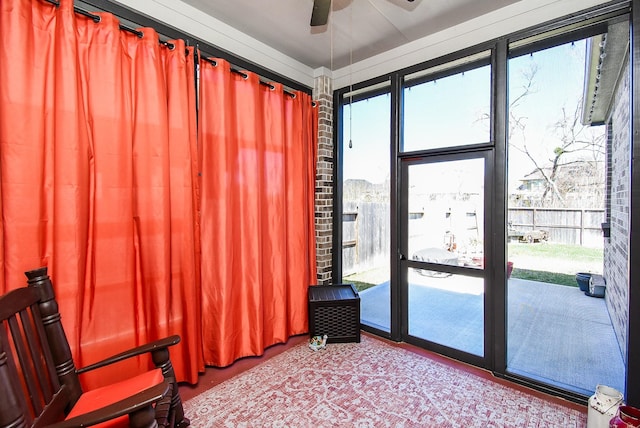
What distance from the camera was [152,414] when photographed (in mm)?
1162

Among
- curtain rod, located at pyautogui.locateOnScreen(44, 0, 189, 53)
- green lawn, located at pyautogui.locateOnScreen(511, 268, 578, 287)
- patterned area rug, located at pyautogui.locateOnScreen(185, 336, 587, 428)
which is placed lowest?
patterned area rug, located at pyautogui.locateOnScreen(185, 336, 587, 428)

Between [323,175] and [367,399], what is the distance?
7.03 feet

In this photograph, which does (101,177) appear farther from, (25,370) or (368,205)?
(368,205)

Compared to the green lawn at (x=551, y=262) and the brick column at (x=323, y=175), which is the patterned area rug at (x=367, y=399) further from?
the brick column at (x=323, y=175)

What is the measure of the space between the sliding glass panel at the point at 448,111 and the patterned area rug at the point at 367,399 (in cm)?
194

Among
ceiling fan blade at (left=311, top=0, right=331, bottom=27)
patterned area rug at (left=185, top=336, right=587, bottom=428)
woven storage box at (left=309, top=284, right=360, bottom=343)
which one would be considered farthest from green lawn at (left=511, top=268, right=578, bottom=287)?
ceiling fan blade at (left=311, top=0, right=331, bottom=27)

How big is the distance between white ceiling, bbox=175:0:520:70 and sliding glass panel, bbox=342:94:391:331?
1.93 ft

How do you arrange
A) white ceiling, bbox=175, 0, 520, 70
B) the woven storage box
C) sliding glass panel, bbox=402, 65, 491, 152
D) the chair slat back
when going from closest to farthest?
the chair slat back < white ceiling, bbox=175, 0, 520, 70 < sliding glass panel, bbox=402, 65, 491, 152 < the woven storage box

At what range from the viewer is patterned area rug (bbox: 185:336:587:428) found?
186 cm

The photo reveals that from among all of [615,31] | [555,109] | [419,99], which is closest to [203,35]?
[419,99]

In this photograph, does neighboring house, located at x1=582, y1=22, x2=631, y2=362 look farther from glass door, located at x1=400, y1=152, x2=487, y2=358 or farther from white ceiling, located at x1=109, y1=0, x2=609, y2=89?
→ glass door, located at x1=400, y1=152, x2=487, y2=358

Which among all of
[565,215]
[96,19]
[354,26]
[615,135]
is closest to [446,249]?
[565,215]

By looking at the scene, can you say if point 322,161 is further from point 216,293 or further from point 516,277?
point 516,277

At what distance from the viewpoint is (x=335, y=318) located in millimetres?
2887
